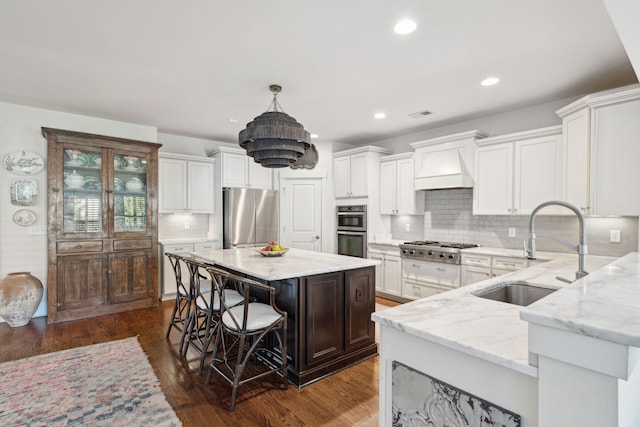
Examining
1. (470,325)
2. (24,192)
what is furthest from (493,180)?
(24,192)

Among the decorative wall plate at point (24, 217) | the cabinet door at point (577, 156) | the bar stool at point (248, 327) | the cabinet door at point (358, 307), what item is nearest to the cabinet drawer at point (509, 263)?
the cabinet door at point (577, 156)

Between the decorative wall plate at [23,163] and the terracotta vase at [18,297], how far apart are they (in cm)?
126

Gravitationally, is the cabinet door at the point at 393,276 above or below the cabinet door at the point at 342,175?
below

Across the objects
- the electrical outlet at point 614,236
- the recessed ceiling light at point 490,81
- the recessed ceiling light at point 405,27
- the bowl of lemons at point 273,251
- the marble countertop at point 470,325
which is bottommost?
the marble countertop at point 470,325

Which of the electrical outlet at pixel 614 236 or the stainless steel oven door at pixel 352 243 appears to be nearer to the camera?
the electrical outlet at pixel 614 236

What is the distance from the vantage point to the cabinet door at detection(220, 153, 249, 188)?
5.50 metres

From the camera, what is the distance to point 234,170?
5598mm

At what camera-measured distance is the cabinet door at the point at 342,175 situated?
5656 millimetres

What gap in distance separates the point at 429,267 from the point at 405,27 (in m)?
3.07

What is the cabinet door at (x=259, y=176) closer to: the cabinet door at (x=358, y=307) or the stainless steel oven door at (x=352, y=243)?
the stainless steel oven door at (x=352, y=243)

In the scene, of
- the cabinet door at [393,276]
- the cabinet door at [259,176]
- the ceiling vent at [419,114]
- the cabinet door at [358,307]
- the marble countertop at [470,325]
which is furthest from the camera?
the cabinet door at [259,176]

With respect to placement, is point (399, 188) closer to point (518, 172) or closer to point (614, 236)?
point (518, 172)

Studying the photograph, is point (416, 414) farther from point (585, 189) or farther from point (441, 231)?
point (441, 231)

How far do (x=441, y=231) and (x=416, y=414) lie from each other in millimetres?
4083
